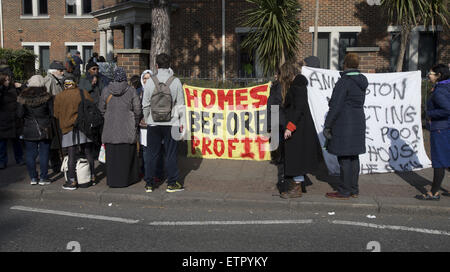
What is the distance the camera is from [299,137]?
19.7 feet

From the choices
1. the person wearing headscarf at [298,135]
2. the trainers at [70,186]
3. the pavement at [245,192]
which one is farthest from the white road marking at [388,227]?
the trainers at [70,186]

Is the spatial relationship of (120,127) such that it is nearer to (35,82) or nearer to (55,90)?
(35,82)

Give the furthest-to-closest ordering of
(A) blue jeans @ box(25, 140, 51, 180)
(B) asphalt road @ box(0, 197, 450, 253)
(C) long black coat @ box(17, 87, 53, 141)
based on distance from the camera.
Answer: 1. (A) blue jeans @ box(25, 140, 51, 180)
2. (C) long black coat @ box(17, 87, 53, 141)
3. (B) asphalt road @ box(0, 197, 450, 253)

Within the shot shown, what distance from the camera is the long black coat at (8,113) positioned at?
8250mm

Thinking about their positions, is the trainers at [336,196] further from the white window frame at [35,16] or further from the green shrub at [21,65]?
the white window frame at [35,16]

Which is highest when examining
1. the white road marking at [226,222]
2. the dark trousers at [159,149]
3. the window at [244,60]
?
the window at [244,60]

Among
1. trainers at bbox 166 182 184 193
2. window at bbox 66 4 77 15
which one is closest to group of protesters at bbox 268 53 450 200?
trainers at bbox 166 182 184 193

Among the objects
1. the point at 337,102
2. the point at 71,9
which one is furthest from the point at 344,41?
the point at 71,9

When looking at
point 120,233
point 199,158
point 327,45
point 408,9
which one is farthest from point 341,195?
point 327,45

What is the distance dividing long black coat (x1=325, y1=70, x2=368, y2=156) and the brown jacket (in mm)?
3576

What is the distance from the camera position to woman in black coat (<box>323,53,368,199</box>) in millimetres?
5852

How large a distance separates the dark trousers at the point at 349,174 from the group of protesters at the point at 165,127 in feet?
0.04

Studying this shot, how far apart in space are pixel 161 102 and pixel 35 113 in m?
Answer: 2.18

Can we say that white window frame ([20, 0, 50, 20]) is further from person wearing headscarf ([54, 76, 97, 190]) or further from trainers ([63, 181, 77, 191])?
trainers ([63, 181, 77, 191])
